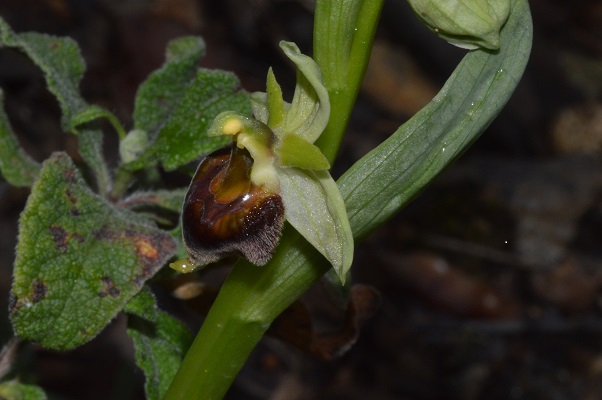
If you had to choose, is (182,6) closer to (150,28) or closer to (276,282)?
(150,28)

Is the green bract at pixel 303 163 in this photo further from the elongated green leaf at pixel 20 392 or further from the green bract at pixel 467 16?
the elongated green leaf at pixel 20 392

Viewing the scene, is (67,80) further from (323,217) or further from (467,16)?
(467,16)

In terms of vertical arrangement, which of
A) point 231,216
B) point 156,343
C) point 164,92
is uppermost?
Result: point 231,216

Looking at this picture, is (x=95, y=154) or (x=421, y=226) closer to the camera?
(x=95, y=154)

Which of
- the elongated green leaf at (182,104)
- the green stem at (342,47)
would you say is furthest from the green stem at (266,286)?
the elongated green leaf at (182,104)

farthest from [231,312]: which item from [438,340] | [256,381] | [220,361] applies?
[438,340]

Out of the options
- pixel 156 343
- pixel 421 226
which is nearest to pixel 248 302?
pixel 156 343
